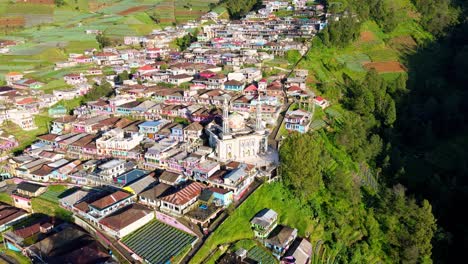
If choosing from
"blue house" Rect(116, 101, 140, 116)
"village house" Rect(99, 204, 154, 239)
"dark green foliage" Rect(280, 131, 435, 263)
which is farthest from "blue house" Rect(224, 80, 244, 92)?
"village house" Rect(99, 204, 154, 239)

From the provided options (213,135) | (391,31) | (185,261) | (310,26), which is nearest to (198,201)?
(185,261)

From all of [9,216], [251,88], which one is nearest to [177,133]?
[251,88]

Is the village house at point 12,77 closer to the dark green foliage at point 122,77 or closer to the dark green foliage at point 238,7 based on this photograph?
the dark green foliage at point 122,77

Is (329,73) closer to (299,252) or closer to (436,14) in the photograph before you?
(299,252)

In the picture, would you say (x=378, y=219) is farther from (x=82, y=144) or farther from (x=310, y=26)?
(x=310, y=26)

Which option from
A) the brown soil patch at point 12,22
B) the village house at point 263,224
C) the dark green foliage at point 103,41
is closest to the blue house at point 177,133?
the village house at point 263,224
